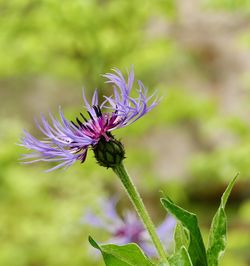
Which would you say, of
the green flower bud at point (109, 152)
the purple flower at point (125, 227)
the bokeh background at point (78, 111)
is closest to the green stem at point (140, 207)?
the green flower bud at point (109, 152)

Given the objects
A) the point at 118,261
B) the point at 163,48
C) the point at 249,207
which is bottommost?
the point at 118,261

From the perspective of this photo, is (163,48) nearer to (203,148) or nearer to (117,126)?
(203,148)

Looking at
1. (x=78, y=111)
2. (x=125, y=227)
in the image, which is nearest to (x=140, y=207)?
(x=125, y=227)

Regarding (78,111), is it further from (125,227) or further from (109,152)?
(109,152)

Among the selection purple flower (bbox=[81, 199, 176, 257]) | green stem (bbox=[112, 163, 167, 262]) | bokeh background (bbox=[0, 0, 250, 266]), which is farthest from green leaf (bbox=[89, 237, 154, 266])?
bokeh background (bbox=[0, 0, 250, 266])

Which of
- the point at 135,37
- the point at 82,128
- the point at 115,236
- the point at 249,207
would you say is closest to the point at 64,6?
the point at 135,37

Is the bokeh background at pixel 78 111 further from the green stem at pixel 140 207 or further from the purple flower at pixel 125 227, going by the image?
the green stem at pixel 140 207
